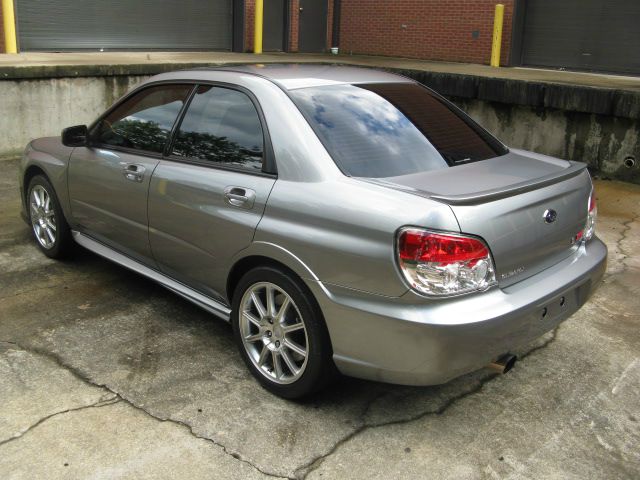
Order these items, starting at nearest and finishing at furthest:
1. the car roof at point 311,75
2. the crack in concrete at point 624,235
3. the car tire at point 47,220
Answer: the car roof at point 311,75 < the car tire at point 47,220 < the crack in concrete at point 624,235

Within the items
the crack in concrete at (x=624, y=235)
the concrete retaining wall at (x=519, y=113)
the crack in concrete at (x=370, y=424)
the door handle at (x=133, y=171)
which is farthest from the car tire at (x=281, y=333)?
the concrete retaining wall at (x=519, y=113)

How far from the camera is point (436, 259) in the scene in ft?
9.59

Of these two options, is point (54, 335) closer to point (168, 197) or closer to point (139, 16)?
point (168, 197)

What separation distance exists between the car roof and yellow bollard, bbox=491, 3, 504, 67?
11.6 metres

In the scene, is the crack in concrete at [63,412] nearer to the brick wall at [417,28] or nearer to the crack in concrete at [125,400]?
the crack in concrete at [125,400]

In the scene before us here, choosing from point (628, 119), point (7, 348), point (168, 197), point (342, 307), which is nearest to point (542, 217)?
point (342, 307)

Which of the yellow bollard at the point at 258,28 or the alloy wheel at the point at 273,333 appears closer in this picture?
the alloy wheel at the point at 273,333

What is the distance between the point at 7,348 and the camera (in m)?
3.96

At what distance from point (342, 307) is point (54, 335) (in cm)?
198

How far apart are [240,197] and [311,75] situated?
91 cm

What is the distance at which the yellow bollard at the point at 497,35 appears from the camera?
14883 mm

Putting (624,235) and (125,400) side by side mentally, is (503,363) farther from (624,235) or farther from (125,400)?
(624,235)

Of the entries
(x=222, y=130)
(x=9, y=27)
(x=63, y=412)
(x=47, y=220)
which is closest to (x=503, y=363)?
(x=222, y=130)

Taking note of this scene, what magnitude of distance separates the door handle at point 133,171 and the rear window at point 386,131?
3.78ft
